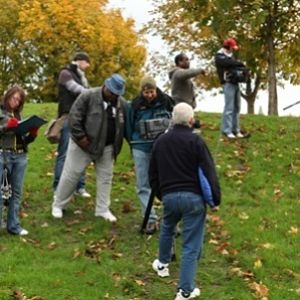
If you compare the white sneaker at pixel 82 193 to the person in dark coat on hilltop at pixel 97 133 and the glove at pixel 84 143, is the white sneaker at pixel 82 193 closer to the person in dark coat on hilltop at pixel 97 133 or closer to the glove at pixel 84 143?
the person in dark coat on hilltop at pixel 97 133

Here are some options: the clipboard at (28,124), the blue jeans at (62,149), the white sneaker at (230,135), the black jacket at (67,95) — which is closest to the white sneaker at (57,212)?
the blue jeans at (62,149)

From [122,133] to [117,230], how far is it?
127 cm

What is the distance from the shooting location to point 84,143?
9.45 meters

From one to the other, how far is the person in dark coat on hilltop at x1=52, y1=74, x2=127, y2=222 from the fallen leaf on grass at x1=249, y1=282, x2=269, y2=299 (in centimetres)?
283

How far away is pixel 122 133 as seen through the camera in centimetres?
961

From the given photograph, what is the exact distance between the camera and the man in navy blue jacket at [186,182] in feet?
23.3

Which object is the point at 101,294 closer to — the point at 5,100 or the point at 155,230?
the point at 155,230

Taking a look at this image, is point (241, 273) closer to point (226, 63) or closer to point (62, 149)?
point (62, 149)

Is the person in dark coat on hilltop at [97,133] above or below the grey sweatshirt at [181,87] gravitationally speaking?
below

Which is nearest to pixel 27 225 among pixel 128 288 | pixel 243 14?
pixel 128 288

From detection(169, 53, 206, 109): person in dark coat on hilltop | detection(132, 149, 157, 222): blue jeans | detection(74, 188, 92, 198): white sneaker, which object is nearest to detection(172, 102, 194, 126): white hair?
detection(132, 149, 157, 222): blue jeans

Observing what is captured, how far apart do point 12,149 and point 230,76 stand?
19.2ft

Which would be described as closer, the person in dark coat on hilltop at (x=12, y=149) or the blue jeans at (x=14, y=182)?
the person in dark coat on hilltop at (x=12, y=149)

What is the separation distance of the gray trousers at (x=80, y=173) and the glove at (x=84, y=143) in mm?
144
